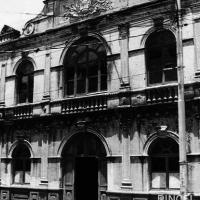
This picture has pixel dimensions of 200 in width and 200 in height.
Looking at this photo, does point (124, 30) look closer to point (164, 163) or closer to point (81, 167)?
point (164, 163)

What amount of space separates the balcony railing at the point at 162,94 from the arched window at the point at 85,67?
91.8 inches

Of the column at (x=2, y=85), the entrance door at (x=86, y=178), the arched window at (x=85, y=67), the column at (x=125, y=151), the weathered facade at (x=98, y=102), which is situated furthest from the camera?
the column at (x=2, y=85)

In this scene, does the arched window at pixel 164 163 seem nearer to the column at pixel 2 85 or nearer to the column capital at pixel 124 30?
the column capital at pixel 124 30

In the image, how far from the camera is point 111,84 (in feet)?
49.1

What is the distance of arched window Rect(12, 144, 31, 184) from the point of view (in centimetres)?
1688

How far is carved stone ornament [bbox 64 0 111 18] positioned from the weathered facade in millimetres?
51

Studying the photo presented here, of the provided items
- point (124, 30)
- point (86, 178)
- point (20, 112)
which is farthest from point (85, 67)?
point (86, 178)

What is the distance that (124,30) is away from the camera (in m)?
15.0

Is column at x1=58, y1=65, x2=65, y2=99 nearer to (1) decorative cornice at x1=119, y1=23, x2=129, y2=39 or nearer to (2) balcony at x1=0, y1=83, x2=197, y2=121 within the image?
(2) balcony at x1=0, y1=83, x2=197, y2=121

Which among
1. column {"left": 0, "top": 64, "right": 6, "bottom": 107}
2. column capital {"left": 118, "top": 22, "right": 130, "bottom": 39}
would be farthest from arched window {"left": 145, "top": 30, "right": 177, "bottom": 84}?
column {"left": 0, "top": 64, "right": 6, "bottom": 107}

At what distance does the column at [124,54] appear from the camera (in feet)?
47.7

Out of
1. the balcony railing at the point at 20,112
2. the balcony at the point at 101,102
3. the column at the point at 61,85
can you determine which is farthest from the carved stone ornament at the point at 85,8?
the balcony railing at the point at 20,112

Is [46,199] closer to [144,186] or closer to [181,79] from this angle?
[144,186]

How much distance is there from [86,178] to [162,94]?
510 cm
